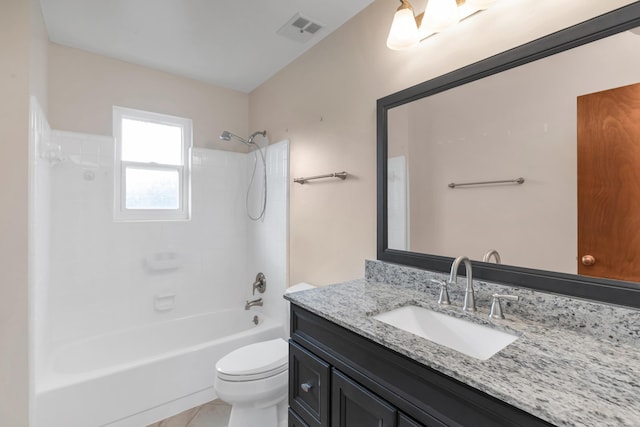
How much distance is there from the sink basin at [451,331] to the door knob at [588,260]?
33 centimetres

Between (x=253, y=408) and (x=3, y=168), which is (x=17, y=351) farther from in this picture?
(x=253, y=408)

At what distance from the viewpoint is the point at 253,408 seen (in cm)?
170

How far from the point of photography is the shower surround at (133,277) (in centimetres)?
183

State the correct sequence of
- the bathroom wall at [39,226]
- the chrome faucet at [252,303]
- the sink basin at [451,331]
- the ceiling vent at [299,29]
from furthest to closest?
the chrome faucet at [252,303]
the ceiling vent at [299,29]
the bathroom wall at [39,226]
the sink basin at [451,331]

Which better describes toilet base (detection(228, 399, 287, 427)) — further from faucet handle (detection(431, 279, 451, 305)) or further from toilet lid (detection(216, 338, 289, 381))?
faucet handle (detection(431, 279, 451, 305))

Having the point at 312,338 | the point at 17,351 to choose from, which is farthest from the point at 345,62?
the point at 17,351

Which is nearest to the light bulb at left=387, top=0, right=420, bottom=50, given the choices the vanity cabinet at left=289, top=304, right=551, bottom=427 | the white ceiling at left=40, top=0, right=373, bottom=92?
the white ceiling at left=40, top=0, right=373, bottom=92

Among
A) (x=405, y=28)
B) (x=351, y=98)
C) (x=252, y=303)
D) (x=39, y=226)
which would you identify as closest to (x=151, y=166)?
(x=39, y=226)

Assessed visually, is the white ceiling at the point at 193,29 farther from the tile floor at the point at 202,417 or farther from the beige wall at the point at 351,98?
the tile floor at the point at 202,417

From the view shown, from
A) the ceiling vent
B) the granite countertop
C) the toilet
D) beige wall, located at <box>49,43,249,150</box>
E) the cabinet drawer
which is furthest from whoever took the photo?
beige wall, located at <box>49,43,249,150</box>

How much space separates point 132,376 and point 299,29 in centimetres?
246

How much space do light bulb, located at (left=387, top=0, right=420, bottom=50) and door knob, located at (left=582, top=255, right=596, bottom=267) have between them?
1.11m

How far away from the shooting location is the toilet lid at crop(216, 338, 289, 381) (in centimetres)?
163

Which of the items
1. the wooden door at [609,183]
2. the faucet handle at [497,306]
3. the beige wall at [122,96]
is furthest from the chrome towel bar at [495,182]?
the beige wall at [122,96]
